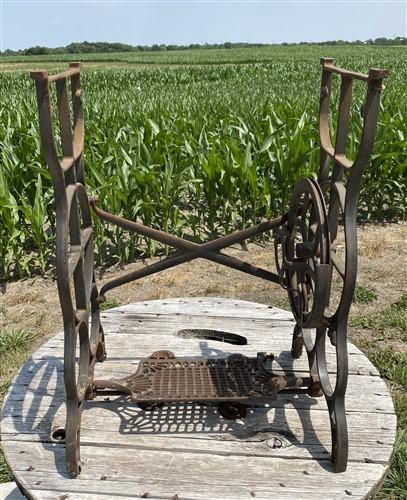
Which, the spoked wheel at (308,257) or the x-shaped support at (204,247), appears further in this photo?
the x-shaped support at (204,247)

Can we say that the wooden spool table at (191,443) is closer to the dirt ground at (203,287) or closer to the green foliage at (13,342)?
the green foliage at (13,342)

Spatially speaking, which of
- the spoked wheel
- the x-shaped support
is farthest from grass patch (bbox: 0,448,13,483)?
the spoked wheel

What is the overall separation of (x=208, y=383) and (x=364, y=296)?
2091 mm

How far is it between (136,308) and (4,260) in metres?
1.76

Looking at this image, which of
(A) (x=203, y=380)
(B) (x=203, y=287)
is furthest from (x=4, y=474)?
(B) (x=203, y=287)

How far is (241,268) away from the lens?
209 cm

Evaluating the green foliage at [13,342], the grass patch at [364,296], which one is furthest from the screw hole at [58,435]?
the grass patch at [364,296]

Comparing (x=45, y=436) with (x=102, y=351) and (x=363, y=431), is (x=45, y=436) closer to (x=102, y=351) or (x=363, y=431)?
(x=102, y=351)

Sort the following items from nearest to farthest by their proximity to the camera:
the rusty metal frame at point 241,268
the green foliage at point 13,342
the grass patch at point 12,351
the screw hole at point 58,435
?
the rusty metal frame at point 241,268
the screw hole at point 58,435
the grass patch at point 12,351
the green foliage at point 13,342

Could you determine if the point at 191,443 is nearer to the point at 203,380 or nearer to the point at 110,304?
the point at 203,380

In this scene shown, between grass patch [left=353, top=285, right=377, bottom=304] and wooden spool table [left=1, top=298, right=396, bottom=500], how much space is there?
1507mm

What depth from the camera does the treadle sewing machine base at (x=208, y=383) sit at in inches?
75.9

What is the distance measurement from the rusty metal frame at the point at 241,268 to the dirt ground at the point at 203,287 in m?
1.40

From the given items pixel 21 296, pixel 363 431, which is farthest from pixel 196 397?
pixel 21 296
